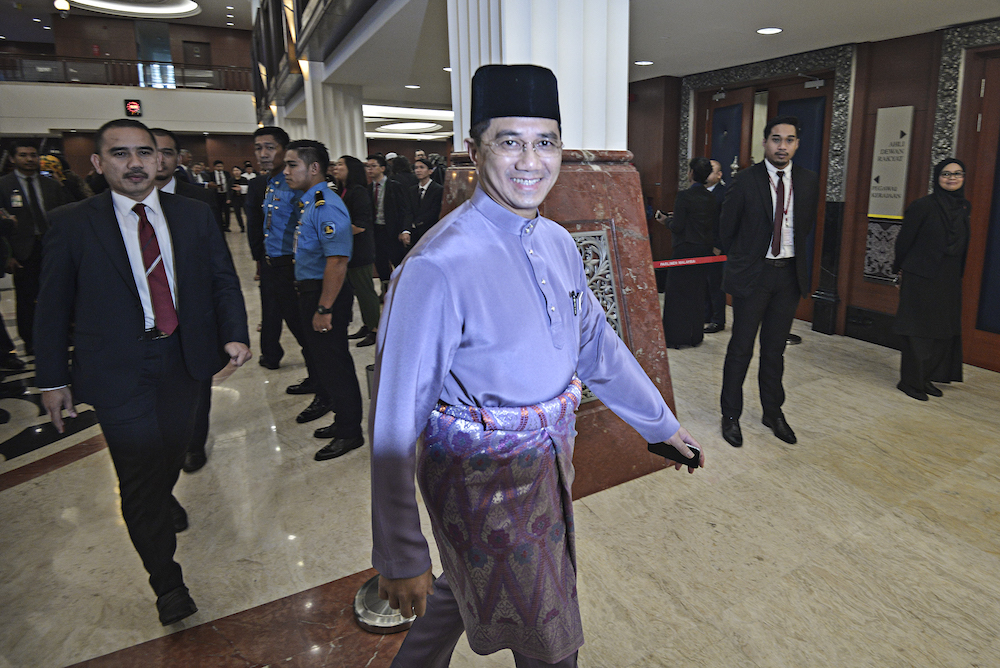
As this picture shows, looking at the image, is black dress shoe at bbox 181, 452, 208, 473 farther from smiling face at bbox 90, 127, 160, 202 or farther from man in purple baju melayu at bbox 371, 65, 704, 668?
man in purple baju melayu at bbox 371, 65, 704, 668

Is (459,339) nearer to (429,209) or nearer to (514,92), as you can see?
(514,92)

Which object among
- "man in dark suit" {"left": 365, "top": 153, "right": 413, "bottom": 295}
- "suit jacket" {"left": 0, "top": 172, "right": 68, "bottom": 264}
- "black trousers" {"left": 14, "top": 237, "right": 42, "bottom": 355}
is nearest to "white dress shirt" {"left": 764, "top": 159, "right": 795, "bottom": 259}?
"man in dark suit" {"left": 365, "top": 153, "right": 413, "bottom": 295}

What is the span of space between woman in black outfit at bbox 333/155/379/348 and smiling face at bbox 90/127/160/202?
239cm

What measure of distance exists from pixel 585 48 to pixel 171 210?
5.96ft

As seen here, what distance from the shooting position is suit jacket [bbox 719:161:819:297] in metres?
3.08

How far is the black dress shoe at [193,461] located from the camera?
9.59ft

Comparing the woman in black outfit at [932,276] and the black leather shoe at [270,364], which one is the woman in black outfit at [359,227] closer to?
the black leather shoe at [270,364]

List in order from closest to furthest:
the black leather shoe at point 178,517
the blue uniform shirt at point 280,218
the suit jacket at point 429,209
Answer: the black leather shoe at point 178,517 < the blue uniform shirt at point 280,218 < the suit jacket at point 429,209

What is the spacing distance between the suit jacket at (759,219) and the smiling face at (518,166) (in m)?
2.25

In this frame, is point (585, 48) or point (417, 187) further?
point (417, 187)

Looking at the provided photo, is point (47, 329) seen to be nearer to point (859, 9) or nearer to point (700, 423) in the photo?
point (700, 423)

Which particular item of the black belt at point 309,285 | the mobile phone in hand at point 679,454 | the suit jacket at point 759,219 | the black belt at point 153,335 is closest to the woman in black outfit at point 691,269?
the suit jacket at point 759,219

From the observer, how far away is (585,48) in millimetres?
2682

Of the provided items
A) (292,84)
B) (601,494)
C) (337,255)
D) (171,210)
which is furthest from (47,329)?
(292,84)
